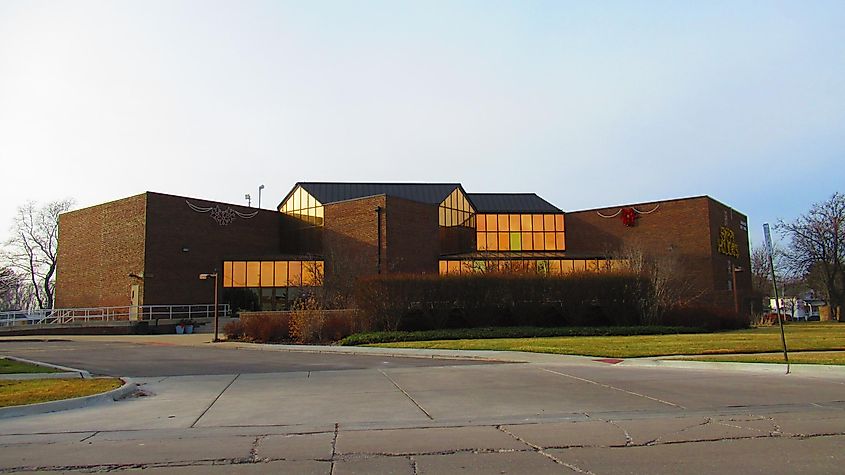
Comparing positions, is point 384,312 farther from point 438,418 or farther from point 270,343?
point 438,418

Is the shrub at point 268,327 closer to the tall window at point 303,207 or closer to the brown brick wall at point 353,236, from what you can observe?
the brown brick wall at point 353,236

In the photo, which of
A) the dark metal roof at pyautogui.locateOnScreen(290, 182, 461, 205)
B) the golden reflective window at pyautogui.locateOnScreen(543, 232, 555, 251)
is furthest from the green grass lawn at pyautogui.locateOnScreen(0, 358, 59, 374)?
the golden reflective window at pyautogui.locateOnScreen(543, 232, 555, 251)

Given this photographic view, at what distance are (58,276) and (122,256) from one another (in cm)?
1118

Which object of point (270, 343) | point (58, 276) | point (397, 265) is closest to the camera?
point (270, 343)

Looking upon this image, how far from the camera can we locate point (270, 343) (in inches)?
1166

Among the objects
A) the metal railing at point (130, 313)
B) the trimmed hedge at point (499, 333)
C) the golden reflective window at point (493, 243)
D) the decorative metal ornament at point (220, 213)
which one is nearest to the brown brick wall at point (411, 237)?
the golden reflective window at point (493, 243)

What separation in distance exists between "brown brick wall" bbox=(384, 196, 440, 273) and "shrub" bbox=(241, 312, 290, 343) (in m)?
13.3

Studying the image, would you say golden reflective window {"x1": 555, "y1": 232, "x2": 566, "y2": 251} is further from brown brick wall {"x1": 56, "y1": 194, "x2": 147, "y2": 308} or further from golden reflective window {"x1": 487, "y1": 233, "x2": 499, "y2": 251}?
brown brick wall {"x1": 56, "y1": 194, "x2": 147, "y2": 308}

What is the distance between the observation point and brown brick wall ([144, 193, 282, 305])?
45.2 meters

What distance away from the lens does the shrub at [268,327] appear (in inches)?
1209

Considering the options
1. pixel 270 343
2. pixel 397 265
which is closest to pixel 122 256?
pixel 397 265

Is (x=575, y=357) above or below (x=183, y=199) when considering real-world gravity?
below

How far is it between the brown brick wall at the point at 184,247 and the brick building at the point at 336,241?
78mm

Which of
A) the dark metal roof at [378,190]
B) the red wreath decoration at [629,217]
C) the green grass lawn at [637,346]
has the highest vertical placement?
the dark metal roof at [378,190]
